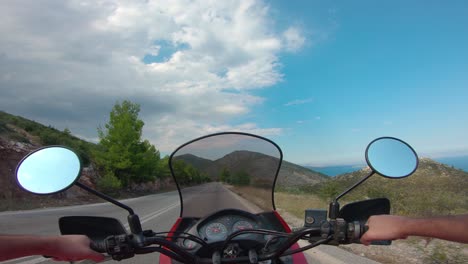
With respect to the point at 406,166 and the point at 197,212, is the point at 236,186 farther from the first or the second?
the point at 406,166

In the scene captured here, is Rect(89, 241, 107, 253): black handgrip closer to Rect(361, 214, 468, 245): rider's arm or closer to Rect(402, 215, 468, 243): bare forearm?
Rect(361, 214, 468, 245): rider's arm

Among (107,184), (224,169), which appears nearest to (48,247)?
(224,169)

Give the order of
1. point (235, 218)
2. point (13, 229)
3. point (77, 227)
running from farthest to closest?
point (13, 229) → point (235, 218) → point (77, 227)

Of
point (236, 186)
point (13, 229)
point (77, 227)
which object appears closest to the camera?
point (77, 227)

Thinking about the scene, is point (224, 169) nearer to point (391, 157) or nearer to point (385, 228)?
point (391, 157)

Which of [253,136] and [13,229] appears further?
[13,229]

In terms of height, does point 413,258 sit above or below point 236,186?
below

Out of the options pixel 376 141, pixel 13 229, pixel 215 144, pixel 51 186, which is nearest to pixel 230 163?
pixel 215 144

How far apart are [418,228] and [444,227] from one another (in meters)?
0.12

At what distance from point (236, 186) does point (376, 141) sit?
114 centimetres

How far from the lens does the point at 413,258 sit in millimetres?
6695

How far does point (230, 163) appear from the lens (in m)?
3.08

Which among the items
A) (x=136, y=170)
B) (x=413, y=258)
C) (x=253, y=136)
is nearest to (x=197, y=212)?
(x=253, y=136)

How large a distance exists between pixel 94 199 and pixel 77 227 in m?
33.2
